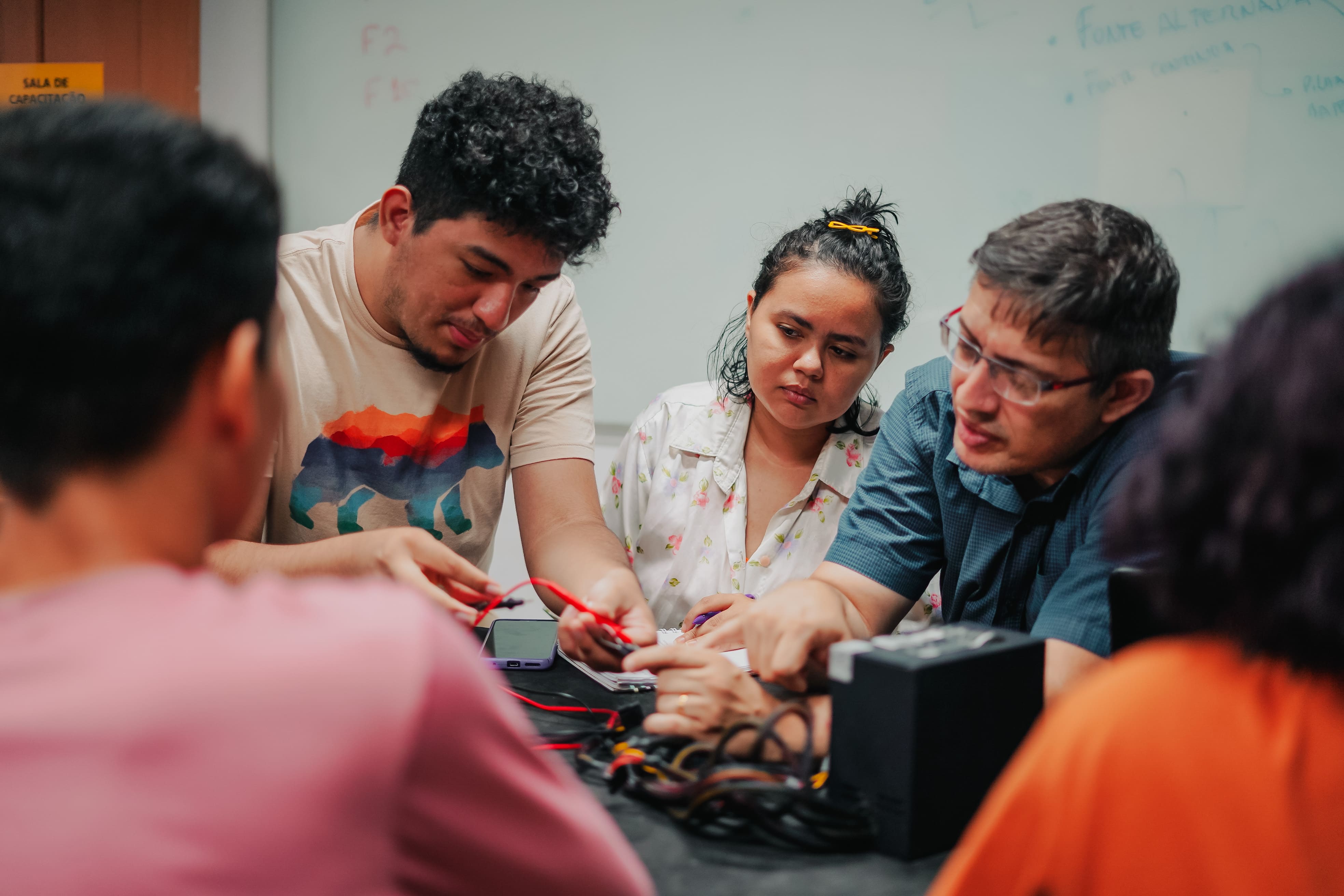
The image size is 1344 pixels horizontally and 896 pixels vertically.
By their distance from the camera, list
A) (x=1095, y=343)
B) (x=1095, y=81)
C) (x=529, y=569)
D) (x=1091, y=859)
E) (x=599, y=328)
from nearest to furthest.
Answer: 1. (x=1091, y=859)
2. (x=1095, y=343)
3. (x=529, y=569)
4. (x=1095, y=81)
5. (x=599, y=328)

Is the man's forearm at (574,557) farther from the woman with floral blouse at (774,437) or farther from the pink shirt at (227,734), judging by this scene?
the pink shirt at (227,734)

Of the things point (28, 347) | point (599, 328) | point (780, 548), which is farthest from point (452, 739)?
point (599, 328)

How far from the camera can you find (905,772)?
32.4 inches

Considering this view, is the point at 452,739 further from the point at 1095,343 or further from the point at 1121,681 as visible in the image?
the point at 1095,343

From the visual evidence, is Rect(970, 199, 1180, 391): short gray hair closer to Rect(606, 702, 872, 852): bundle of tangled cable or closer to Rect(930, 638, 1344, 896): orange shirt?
Rect(606, 702, 872, 852): bundle of tangled cable

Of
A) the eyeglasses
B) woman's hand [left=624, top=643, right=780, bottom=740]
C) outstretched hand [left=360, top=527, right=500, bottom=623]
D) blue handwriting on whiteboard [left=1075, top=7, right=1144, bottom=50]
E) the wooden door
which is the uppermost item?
blue handwriting on whiteboard [left=1075, top=7, right=1144, bottom=50]

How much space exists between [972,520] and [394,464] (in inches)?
40.4

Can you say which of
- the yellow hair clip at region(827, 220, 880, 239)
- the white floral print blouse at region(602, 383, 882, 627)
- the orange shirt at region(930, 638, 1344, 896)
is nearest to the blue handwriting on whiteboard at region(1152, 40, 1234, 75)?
the yellow hair clip at region(827, 220, 880, 239)

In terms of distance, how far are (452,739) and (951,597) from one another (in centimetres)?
124

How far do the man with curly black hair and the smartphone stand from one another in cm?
9

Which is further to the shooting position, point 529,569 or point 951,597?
point 529,569

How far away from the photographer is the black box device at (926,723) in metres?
0.82

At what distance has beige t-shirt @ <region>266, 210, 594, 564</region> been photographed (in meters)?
1.64

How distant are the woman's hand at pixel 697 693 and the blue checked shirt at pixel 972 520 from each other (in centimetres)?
47
